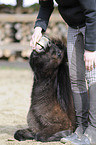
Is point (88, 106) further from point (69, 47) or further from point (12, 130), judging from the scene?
point (12, 130)

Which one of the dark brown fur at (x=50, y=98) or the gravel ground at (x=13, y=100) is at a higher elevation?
the dark brown fur at (x=50, y=98)

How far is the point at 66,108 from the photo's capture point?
2344 mm

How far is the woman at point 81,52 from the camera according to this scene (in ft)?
6.00

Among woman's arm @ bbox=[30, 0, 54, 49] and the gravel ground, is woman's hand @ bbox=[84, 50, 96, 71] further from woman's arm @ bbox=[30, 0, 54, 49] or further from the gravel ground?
the gravel ground

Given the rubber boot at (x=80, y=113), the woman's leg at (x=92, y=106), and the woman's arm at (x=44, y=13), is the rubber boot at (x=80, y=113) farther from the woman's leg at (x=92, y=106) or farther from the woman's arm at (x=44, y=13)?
the woman's arm at (x=44, y=13)

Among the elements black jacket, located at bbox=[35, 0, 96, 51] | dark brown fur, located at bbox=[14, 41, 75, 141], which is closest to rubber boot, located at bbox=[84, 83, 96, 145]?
dark brown fur, located at bbox=[14, 41, 75, 141]

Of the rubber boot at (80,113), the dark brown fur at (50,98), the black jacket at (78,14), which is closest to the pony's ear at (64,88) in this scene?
the dark brown fur at (50,98)

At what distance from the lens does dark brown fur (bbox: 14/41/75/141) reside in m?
2.26

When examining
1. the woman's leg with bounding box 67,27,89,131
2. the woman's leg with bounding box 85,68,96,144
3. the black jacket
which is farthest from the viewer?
the woman's leg with bounding box 67,27,89,131

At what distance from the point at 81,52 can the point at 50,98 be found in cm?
53

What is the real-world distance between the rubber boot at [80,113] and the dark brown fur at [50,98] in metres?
0.10

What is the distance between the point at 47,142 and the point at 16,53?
719 centimetres

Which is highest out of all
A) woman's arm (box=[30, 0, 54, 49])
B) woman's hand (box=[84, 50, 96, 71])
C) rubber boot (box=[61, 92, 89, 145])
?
woman's arm (box=[30, 0, 54, 49])

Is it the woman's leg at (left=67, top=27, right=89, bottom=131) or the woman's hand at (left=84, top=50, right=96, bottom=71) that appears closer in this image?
the woman's hand at (left=84, top=50, right=96, bottom=71)
